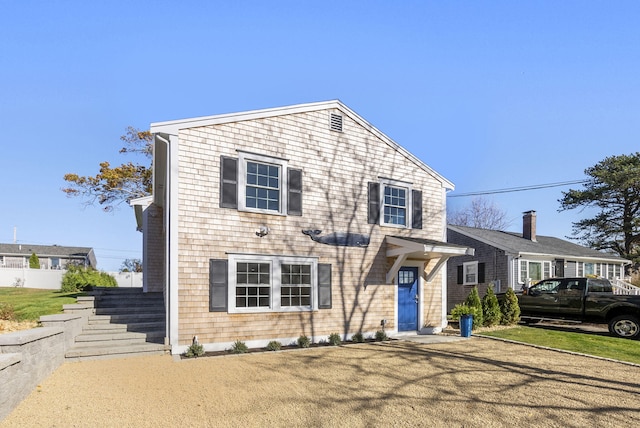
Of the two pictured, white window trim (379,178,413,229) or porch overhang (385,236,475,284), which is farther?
white window trim (379,178,413,229)

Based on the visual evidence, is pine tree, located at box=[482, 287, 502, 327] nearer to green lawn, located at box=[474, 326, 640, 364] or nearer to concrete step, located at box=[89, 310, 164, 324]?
green lawn, located at box=[474, 326, 640, 364]

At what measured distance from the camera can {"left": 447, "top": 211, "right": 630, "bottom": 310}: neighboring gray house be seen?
20805 mm

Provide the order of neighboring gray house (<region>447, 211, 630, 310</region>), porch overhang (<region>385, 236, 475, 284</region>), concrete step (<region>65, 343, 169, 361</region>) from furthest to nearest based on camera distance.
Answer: neighboring gray house (<region>447, 211, 630, 310</region>), porch overhang (<region>385, 236, 475, 284</region>), concrete step (<region>65, 343, 169, 361</region>)

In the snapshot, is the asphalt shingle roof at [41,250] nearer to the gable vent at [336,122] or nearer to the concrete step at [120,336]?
the concrete step at [120,336]

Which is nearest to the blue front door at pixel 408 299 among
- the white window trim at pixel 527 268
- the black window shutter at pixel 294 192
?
the black window shutter at pixel 294 192

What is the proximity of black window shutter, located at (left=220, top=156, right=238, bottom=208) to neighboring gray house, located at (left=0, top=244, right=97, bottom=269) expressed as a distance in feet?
134

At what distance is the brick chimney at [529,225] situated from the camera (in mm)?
24922

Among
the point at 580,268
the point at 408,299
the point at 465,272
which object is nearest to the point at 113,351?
the point at 408,299

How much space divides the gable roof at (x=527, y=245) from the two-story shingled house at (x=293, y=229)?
851 centimetres

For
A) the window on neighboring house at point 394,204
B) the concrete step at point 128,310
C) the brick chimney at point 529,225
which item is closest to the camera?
the concrete step at point 128,310

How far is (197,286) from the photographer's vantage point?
396 inches

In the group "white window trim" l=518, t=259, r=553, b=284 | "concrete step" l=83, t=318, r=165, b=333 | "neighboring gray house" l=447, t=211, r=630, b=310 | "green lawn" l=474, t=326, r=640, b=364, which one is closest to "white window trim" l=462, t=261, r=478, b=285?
"neighboring gray house" l=447, t=211, r=630, b=310

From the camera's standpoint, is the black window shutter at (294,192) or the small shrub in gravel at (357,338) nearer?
the black window shutter at (294,192)

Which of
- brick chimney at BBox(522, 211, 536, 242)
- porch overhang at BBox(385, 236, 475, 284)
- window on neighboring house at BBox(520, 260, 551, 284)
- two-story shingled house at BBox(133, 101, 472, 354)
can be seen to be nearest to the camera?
two-story shingled house at BBox(133, 101, 472, 354)
